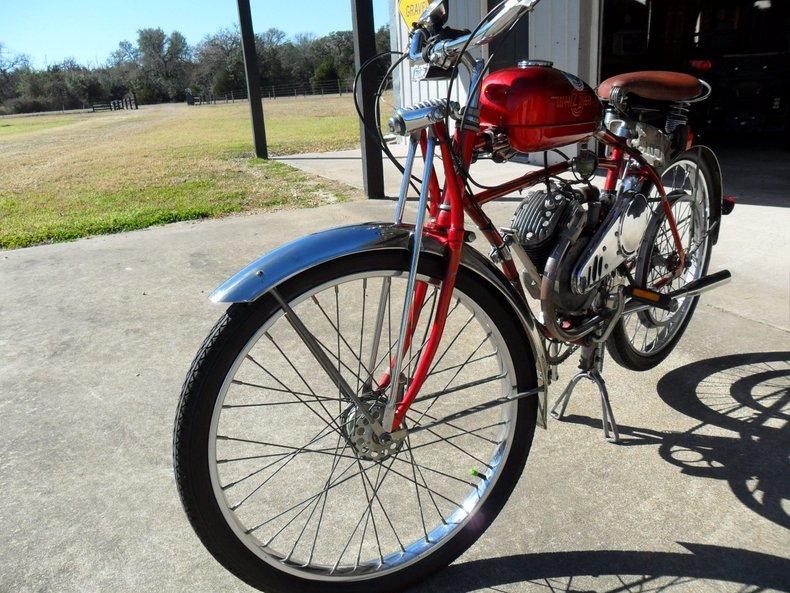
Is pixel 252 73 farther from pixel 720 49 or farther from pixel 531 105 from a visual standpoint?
pixel 531 105

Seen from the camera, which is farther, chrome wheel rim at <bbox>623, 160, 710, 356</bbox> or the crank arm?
chrome wheel rim at <bbox>623, 160, 710, 356</bbox>

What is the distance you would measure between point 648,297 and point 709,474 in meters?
0.63

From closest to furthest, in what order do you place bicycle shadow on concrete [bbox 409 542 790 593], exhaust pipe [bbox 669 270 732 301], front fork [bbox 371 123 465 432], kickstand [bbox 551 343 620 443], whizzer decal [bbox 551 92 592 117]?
front fork [bbox 371 123 465 432], bicycle shadow on concrete [bbox 409 542 790 593], whizzer decal [bbox 551 92 592 117], kickstand [bbox 551 343 620 443], exhaust pipe [bbox 669 270 732 301]

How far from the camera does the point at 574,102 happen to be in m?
1.95

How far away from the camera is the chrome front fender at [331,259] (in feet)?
4.95

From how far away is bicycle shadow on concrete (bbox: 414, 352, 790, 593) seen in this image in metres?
1.81

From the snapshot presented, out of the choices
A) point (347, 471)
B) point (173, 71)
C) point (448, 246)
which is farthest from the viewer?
point (173, 71)

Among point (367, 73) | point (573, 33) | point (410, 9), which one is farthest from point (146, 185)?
point (573, 33)

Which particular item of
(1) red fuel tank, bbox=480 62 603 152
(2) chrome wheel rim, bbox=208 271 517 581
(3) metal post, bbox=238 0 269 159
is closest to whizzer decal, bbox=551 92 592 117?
(1) red fuel tank, bbox=480 62 603 152

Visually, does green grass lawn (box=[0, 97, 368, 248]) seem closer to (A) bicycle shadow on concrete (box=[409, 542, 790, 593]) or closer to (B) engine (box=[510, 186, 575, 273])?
(B) engine (box=[510, 186, 575, 273])

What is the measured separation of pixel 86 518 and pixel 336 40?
5889 centimetres

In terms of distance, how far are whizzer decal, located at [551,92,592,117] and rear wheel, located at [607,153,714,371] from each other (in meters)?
0.68

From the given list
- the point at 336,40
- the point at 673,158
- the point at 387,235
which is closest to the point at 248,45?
the point at 673,158

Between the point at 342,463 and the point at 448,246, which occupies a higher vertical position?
the point at 448,246
